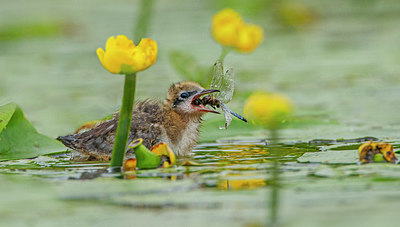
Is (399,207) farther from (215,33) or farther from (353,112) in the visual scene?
(353,112)

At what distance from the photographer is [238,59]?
10.4m

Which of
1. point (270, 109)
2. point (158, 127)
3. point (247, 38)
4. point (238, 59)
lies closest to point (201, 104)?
point (158, 127)

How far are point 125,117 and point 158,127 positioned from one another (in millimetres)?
1181

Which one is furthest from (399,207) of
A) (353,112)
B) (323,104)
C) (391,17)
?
(391,17)

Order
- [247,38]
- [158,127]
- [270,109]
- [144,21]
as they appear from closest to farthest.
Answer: [270,109]
[144,21]
[247,38]
[158,127]

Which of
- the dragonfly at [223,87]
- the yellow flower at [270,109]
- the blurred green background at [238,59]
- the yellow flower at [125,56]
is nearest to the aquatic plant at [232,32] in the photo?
the dragonfly at [223,87]

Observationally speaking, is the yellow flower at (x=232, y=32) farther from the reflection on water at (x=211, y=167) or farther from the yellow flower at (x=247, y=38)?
the reflection on water at (x=211, y=167)

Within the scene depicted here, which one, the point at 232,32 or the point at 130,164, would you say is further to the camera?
the point at 232,32

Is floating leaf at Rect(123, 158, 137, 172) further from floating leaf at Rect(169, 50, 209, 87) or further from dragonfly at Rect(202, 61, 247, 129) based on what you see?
floating leaf at Rect(169, 50, 209, 87)

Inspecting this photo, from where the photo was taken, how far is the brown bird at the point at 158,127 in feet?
16.4

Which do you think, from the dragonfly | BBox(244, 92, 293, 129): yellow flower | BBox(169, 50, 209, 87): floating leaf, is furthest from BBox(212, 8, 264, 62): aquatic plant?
BBox(244, 92, 293, 129): yellow flower

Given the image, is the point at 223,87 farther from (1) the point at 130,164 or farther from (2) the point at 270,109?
(2) the point at 270,109

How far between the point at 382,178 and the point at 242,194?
732mm

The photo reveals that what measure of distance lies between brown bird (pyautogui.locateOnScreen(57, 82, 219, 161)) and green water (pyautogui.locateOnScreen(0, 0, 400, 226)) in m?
0.16
